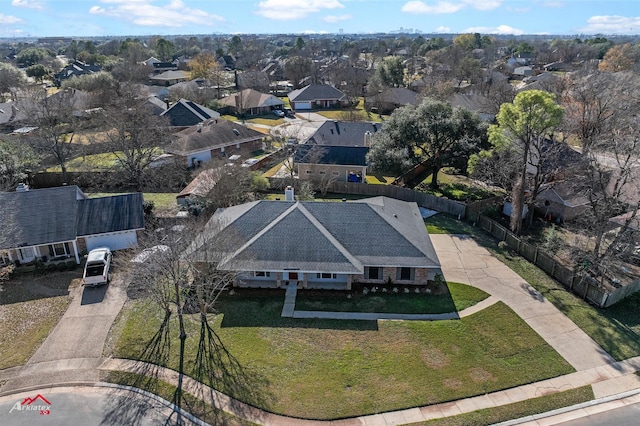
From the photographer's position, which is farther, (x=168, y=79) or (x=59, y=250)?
(x=168, y=79)

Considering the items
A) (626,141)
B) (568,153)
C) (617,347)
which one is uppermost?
(626,141)

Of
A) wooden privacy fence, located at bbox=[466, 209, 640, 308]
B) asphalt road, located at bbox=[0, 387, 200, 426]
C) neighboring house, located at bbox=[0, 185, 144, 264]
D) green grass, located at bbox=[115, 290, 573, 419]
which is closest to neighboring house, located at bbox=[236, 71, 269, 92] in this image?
neighboring house, located at bbox=[0, 185, 144, 264]

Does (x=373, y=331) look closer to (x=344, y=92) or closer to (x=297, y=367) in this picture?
(x=297, y=367)

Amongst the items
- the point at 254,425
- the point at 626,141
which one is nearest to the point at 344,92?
the point at 626,141

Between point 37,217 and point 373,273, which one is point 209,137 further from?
point 373,273

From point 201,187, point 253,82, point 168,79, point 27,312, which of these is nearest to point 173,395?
point 27,312
